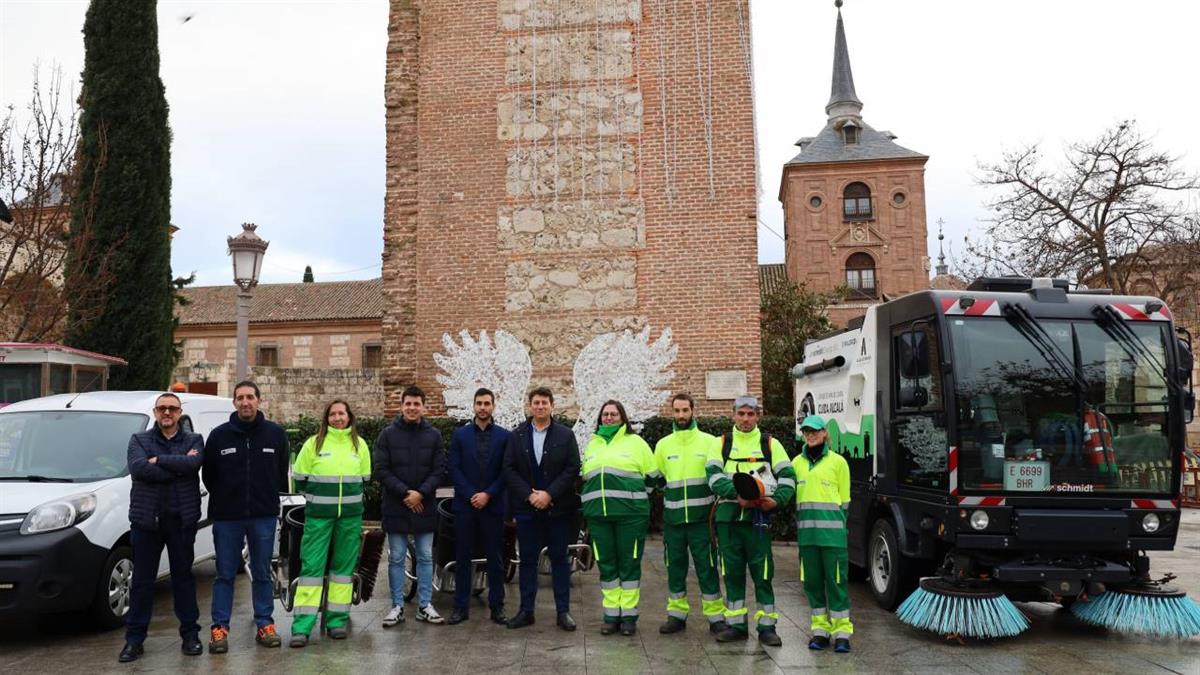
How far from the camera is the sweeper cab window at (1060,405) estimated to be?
6.39m

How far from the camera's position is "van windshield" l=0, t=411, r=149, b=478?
685cm

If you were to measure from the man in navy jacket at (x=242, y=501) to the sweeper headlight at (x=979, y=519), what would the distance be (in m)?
5.07

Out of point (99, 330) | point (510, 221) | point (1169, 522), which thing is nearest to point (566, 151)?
point (510, 221)

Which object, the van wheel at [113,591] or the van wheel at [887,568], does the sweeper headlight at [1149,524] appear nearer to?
the van wheel at [887,568]

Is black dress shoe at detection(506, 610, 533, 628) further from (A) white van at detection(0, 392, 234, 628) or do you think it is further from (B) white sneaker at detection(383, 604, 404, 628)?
(A) white van at detection(0, 392, 234, 628)

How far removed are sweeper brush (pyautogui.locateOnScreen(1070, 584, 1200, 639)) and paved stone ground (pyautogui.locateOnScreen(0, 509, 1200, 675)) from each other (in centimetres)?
13

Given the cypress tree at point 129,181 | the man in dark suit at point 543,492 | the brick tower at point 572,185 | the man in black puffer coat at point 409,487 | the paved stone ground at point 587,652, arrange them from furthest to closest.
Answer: the cypress tree at point 129,181, the brick tower at point 572,185, the man in black puffer coat at point 409,487, the man in dark suit at point 543,492, the paved stone ground at point 587,652

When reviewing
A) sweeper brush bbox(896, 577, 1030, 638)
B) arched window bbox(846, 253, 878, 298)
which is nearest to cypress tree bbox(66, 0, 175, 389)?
sweeper brush bbox(896, 577, 1030, 638)

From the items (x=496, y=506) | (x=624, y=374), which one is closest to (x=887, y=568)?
(x=496, y=506)

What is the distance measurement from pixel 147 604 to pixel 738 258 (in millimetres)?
9192

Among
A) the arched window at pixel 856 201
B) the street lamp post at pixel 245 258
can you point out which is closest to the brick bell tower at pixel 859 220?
the arched window at pixel 856 201

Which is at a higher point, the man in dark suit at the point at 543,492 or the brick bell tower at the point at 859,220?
the brick bell tower at the point at 859,220

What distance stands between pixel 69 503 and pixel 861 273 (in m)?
54.7

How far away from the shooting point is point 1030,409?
646cm
